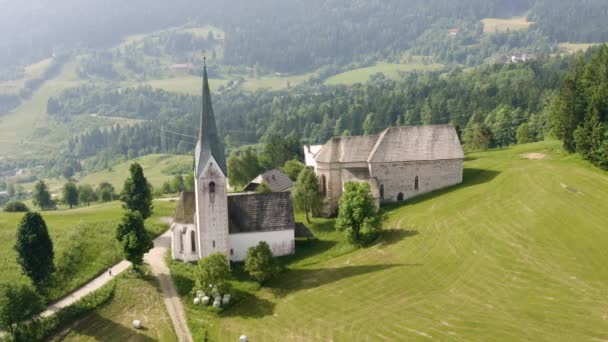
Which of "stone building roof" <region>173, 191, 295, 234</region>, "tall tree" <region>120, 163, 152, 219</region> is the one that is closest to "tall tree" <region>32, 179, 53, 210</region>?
"tall tree" <region>120, 163, 152, 219</region>

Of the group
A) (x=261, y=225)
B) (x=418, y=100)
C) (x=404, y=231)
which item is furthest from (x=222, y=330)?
(x=418, y=100)

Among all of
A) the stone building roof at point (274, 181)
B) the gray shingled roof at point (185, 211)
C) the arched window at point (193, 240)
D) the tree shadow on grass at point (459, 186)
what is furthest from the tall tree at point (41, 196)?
the tree shadow on grass at point (459, 186)

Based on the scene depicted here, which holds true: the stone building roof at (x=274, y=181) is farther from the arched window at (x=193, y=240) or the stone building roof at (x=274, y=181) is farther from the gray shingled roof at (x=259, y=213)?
the arched window at (x=193, y=240)

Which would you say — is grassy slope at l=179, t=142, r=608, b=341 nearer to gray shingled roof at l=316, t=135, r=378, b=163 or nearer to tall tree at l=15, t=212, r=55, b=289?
gray shingled roof at l=316, t=135, r=378, b=163

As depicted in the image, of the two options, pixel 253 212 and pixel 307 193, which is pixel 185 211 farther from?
pixel 307 193

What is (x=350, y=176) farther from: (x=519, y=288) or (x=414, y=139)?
(x=519, y=288)

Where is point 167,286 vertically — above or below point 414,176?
below

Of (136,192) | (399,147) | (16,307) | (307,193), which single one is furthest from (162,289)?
(399,147)
